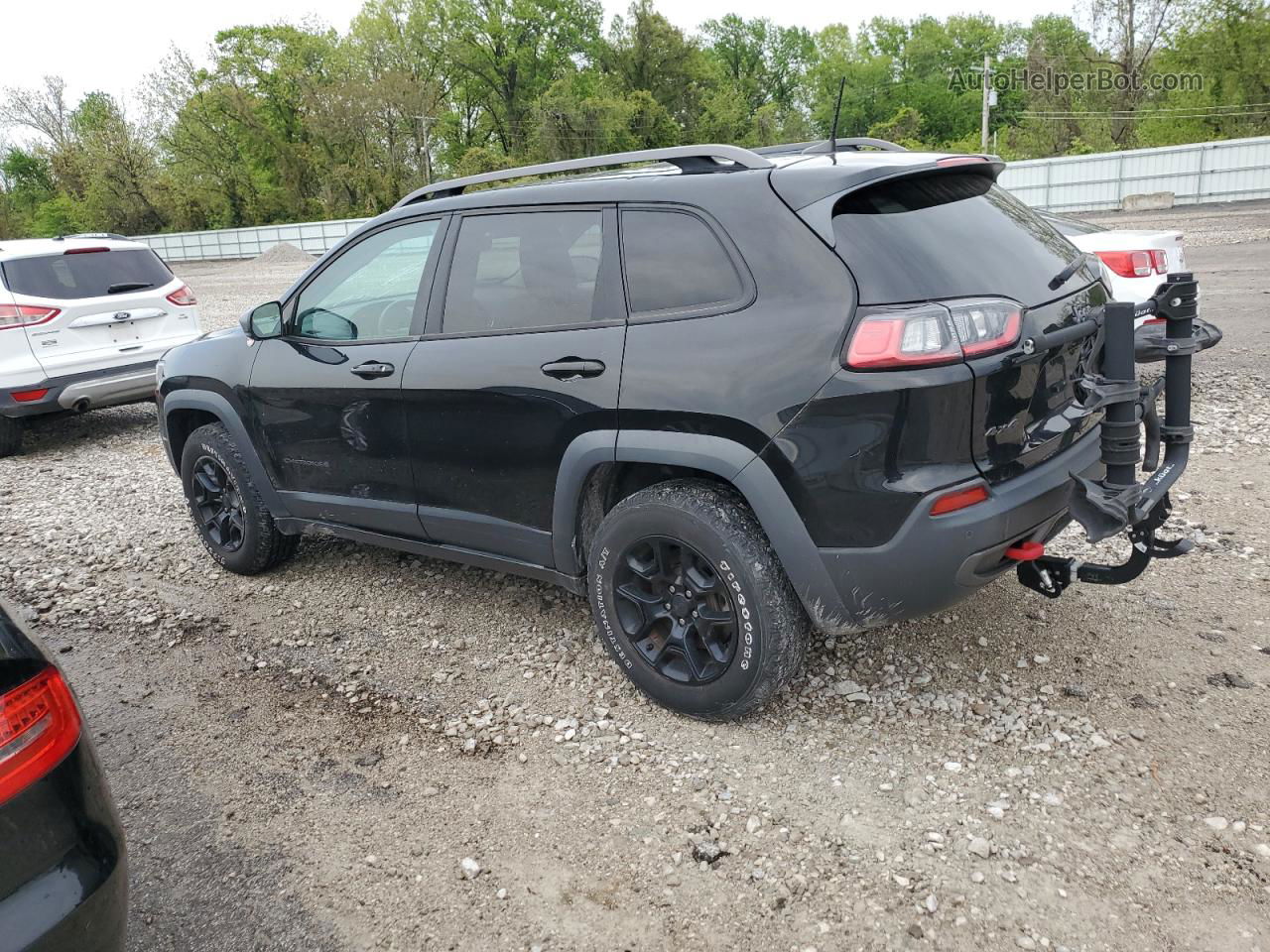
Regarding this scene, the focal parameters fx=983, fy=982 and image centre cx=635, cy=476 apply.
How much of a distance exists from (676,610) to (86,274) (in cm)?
748

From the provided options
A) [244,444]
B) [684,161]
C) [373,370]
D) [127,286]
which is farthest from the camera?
[127,286]

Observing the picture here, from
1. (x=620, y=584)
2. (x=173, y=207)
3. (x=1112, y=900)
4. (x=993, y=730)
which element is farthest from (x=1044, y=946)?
(x=173, y=207)

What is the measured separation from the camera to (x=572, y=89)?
216 feet

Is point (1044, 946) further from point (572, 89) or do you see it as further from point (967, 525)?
point (572, 89)

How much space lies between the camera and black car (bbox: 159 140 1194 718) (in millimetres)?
2814

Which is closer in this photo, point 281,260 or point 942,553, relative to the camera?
point 942,553

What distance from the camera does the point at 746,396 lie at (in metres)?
2.96

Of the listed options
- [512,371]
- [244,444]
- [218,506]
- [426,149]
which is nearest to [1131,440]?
[512,371]

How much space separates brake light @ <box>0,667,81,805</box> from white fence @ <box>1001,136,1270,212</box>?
28104 millimetres

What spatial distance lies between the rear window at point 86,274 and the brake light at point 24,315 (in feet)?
0.43

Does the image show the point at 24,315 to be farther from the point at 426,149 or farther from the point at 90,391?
the point at 426,149

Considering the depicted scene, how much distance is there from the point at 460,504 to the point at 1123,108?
53831 millimetres

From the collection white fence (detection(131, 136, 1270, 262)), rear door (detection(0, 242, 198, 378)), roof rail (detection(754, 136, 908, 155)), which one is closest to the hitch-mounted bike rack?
roof rail (detection(754, 136, 908, 155))

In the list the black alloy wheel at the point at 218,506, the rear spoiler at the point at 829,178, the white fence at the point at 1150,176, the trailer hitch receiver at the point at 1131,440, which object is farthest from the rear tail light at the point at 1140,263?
the white fence at the point at 1150,176
